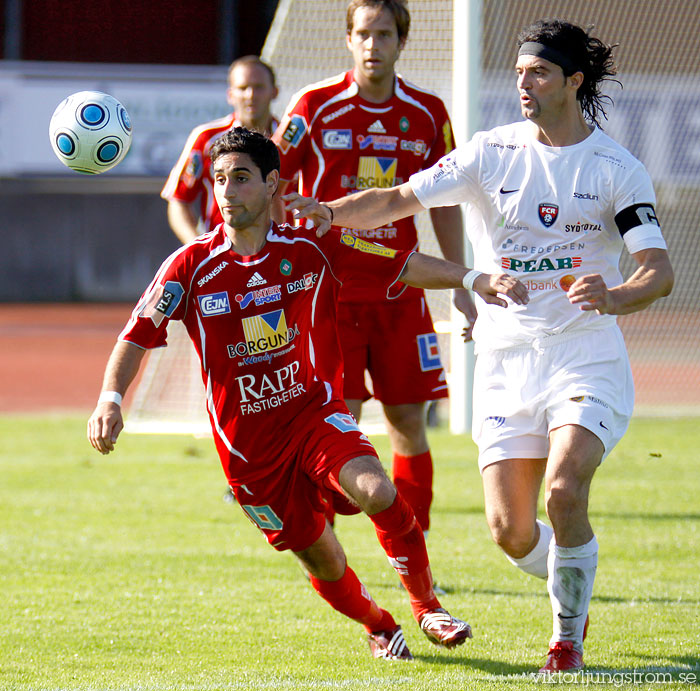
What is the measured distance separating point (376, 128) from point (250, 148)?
1552 millimetres

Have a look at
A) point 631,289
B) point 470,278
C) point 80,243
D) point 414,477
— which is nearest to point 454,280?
point 470,278

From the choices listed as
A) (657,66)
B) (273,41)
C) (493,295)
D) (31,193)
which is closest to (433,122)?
(493,295)

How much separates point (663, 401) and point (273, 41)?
22.8ft

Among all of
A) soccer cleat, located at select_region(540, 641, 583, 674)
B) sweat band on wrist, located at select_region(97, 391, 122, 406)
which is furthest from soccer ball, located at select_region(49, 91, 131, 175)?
soccer cleat, located at select_region(540, 641, 583, 674)

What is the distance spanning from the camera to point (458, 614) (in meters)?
5.11

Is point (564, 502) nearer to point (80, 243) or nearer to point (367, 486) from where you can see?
point (367, 486)

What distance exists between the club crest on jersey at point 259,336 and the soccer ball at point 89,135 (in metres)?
1.12

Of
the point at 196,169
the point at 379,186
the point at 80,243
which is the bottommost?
the point at 80,243

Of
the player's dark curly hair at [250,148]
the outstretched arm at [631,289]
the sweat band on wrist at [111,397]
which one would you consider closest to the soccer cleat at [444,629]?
the outstretched arm at [631,289]

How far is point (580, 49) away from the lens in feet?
13.9

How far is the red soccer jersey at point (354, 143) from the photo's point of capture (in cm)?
571

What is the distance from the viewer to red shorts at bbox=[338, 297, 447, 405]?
570cm

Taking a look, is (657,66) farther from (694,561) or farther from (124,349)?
(124,349)

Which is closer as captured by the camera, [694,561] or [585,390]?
[585,390]
